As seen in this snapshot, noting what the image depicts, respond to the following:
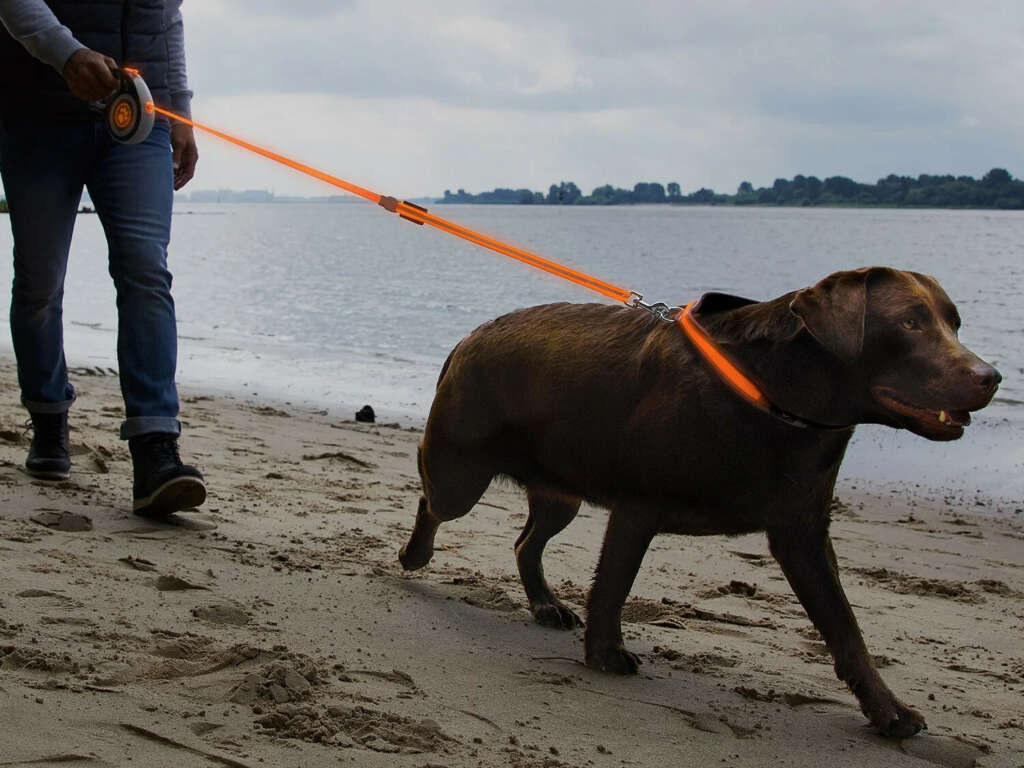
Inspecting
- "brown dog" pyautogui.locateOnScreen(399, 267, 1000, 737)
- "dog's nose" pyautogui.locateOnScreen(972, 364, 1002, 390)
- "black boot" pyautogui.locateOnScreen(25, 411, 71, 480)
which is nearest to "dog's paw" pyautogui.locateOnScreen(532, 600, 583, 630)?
"brown dog" pyautogui.locateOnScreen(399, 267, 1000, 737)

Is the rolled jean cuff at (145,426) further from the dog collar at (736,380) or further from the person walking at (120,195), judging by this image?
the dog collar at (736,380)

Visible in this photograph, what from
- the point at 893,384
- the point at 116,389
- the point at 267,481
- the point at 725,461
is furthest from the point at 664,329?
the point at 116,389

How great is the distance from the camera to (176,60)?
5281mm

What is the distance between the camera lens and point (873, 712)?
349cm

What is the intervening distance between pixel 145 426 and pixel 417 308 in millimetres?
15275

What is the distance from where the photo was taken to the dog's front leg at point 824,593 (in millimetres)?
3572

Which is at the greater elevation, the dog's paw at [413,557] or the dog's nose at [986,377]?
the dog's nose at [986,377]

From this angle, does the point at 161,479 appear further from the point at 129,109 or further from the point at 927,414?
the point at 927,414

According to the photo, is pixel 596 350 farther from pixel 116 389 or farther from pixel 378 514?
pixel 116 389

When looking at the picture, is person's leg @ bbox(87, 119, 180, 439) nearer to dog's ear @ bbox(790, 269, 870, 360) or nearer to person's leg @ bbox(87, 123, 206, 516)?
person's leg @ bbox(87, 123, 206, 516)

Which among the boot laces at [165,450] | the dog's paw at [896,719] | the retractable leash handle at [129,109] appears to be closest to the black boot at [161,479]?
the boot laces at [165,450]

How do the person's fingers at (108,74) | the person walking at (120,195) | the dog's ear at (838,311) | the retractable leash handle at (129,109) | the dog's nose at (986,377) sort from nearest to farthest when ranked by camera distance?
1. the dog's nose at (986,377)
2. the dog's ear at (838,311)
3. the person's fingers at (108,74)
4. the retractable leash handle at (129,109)
5. the person walking at (120,195)

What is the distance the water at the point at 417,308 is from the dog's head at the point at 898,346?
14.6 ft

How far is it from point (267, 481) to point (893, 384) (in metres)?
3.53
